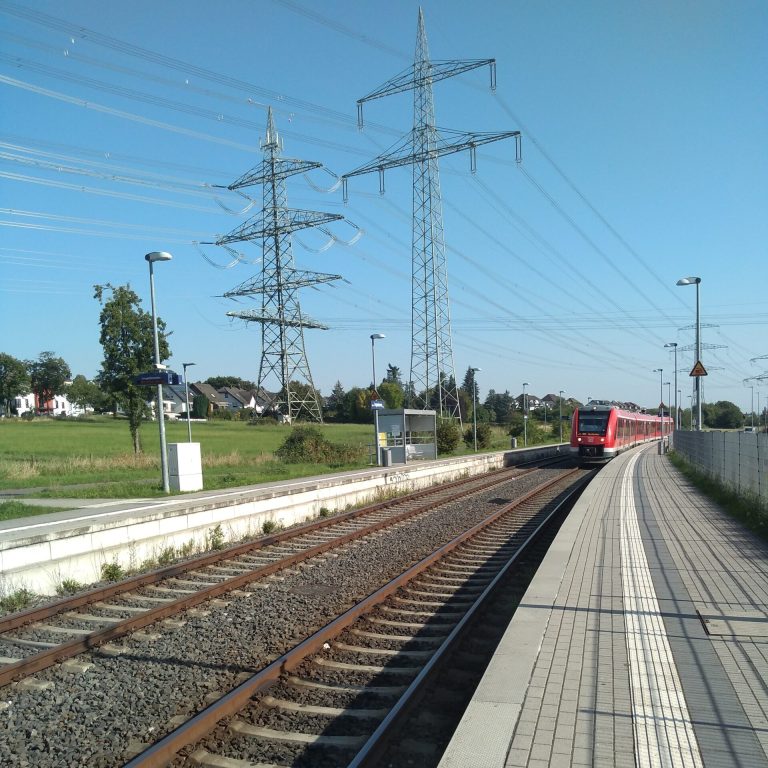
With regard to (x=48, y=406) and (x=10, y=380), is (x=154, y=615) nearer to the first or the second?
(x=10, y=380)

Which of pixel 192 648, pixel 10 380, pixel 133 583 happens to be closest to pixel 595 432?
pixel 133 583

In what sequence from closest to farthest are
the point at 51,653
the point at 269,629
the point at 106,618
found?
the point at 51,653 < the point at 269,629 < the point at 106,618

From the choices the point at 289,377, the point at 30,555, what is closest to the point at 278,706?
the point at 30,555

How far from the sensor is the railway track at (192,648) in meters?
4.74

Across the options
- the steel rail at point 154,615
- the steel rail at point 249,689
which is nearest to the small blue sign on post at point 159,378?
the steel rail at point 154,615

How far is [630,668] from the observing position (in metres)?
5.12

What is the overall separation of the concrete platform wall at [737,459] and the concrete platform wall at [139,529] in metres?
9.69

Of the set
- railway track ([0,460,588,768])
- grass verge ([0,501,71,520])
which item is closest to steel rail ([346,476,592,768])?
railway track ([0,460,588,768])

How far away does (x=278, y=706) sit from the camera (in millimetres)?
5070

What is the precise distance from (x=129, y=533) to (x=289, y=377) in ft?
132

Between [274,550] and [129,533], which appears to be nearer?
[129,533]

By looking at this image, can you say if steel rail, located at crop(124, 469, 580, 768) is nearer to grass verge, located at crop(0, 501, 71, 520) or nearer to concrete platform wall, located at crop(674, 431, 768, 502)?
grass verge, located at crop(0, 501, 71, 520)

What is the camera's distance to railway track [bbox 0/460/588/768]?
4742 millimetres

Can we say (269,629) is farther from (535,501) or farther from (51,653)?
(535,501)
